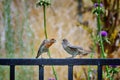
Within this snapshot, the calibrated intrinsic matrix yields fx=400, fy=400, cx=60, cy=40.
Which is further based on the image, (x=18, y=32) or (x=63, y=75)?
(x=63, y=75)

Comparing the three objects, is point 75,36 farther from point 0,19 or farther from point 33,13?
point 0,19

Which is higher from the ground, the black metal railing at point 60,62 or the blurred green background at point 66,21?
the black metal railing at point 60,62

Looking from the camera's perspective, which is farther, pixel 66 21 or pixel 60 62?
pixel 66 21

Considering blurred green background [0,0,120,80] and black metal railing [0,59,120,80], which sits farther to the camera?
blurred green background [0,0,120,80]

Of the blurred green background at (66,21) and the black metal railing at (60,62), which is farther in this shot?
the blurred green background at (66,21)

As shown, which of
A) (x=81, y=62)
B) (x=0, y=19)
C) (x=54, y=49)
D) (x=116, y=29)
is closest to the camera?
(x=81, y=62)

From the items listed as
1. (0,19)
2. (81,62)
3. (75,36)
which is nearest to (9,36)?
(0,19)

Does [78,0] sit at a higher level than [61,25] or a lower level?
higher

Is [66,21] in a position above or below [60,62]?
below

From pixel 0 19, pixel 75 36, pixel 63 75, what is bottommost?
pixel 63 75

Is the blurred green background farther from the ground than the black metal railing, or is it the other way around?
the black metal railing

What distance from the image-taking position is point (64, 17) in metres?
3.92

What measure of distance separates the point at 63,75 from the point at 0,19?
2.75 ft

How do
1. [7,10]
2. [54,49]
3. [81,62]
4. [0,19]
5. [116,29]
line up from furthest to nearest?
[54,49] < [116,29] < [0,19] < [7,10] < [81,62]
